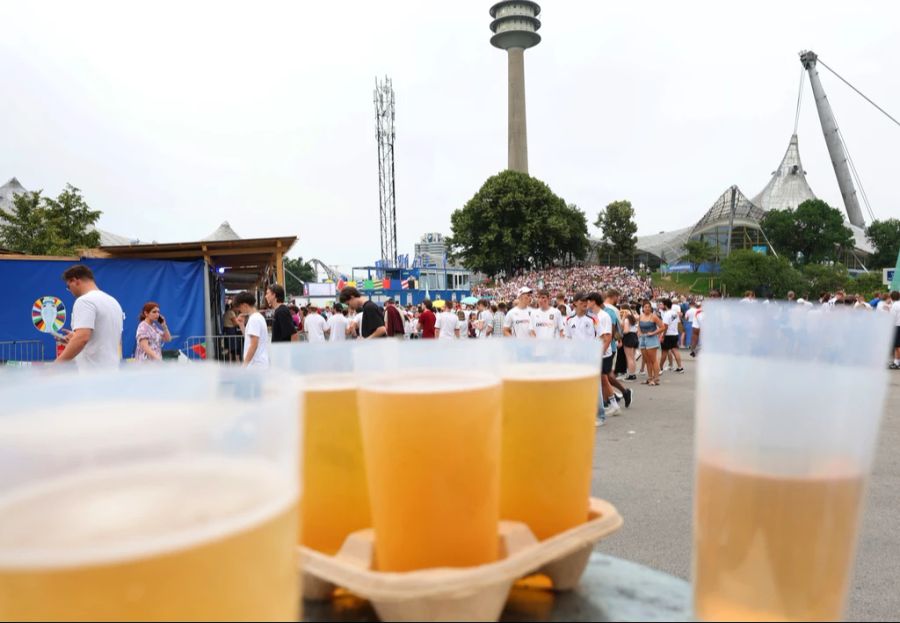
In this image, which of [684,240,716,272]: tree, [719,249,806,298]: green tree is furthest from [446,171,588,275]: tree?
[684,240,716,272]: tree

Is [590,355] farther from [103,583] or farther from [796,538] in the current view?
[103,583]

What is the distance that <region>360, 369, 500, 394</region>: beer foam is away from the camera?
888 mm

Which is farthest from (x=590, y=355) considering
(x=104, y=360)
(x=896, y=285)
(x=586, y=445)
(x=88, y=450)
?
(x=896, y=285)

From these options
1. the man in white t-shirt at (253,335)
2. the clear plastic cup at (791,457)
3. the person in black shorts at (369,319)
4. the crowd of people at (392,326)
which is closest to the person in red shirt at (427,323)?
the crowd of people at (392,326)

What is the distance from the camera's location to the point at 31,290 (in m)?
10.1

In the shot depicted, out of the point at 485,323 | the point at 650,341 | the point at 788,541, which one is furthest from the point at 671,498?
the point at 485,323

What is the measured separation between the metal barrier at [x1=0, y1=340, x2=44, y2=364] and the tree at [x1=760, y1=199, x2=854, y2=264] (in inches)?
2367

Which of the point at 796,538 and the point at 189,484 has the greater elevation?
the point at 189,484

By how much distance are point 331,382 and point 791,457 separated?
75 cm

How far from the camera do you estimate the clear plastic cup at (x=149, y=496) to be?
0.54 metres

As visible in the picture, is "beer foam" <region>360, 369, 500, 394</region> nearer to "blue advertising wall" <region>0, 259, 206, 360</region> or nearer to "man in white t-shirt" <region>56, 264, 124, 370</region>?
"man in white t-shirt" <region>56, 264, 124, 370</region>

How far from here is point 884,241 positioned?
63438 millimetres

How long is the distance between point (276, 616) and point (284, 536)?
0.29 feet

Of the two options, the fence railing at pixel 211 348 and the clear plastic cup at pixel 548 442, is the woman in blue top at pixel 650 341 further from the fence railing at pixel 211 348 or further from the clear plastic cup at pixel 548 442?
the clear plastic cup at pixel 548 442
